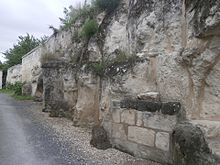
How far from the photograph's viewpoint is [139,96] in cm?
462

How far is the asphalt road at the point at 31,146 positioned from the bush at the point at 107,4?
152 inches

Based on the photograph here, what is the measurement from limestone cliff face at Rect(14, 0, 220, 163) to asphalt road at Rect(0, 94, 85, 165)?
95cm

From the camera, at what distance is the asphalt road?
14.2 ft

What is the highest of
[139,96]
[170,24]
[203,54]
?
[170,24]

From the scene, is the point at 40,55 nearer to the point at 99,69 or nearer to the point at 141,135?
the point at 99,69

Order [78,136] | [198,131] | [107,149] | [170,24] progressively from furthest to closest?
[78,136] → [107,149] → [170,24] → [198,131]

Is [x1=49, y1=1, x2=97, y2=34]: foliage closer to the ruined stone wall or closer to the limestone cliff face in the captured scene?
the ruined stone wall

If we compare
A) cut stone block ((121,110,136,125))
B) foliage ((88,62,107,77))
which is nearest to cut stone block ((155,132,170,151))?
cut stone block ((121,110,136,125))

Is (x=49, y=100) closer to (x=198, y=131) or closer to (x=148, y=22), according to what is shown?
(x=148, y=22)

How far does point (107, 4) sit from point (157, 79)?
4.29m

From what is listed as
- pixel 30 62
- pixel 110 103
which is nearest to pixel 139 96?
pixel 110 103

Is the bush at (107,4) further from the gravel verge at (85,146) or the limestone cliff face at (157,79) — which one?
the gravel verge at (85,146)

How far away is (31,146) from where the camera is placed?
514 centimetres

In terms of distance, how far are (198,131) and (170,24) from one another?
1.96m
